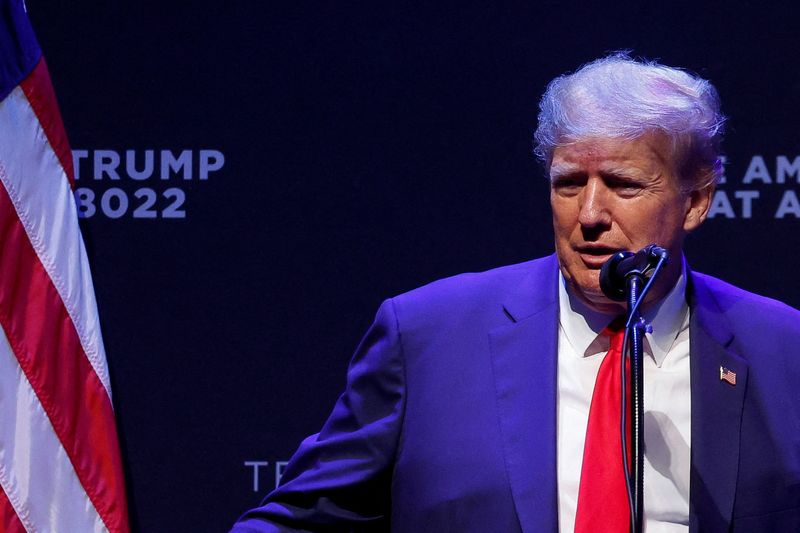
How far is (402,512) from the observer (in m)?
1.77

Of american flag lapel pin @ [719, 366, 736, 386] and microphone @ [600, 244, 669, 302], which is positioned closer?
microphone @ [600, 244, 669, 302]

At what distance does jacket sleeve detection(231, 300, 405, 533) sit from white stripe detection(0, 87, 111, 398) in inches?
41.8

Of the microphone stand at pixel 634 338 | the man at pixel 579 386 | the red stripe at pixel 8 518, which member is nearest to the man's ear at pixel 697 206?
the man at pixel 579 386

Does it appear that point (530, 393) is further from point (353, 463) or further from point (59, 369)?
point (59, 369)

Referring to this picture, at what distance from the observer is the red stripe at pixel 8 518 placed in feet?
8.59

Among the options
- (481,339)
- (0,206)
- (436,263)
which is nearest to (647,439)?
(481,339)

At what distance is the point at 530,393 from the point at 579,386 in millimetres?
90

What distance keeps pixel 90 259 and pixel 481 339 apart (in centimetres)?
142

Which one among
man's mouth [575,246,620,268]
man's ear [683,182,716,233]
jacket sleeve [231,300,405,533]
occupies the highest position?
man's ear [683,182,716,233]

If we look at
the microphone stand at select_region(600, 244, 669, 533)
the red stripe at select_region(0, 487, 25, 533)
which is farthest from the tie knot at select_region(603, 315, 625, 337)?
the red stripe at select_region(0, 487, 25, 533)

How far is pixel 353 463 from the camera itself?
178 centimetres

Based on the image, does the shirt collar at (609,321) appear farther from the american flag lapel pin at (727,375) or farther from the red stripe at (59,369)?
the red stripe at (59,369)

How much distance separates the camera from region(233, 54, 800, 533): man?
170 centimetres

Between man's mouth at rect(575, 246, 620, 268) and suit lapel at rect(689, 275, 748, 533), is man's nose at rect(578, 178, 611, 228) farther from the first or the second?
suit lapel at rect(689, 275, 748, 533)
